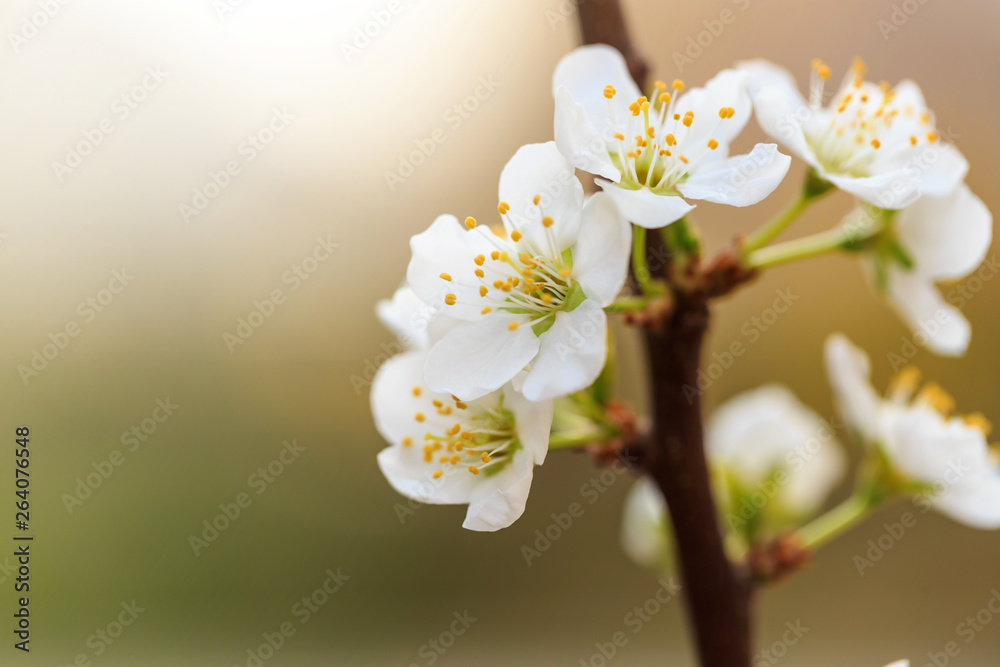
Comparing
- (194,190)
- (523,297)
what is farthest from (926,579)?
(194,190)

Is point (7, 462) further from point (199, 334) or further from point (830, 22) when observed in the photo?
point (830, 22)
